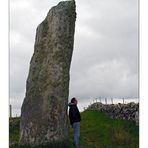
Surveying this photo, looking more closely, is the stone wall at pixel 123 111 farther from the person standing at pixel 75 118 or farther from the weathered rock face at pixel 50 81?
the weathered rock face at pixel 50 81

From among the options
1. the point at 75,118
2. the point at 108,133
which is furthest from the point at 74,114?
the point at 108,133

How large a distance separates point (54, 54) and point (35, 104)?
198cm

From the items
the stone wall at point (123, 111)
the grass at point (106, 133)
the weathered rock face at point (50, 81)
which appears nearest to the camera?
the weathered rock face at point (50, 81)

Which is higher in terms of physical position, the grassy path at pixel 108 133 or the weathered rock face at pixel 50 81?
the weathered rock face at pixel 50 81

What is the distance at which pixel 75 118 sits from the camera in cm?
1919

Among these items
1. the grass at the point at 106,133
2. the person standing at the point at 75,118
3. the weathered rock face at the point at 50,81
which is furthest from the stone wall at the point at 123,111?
the weathered rock face at the point at 50,81

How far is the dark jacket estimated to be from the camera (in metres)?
19.2

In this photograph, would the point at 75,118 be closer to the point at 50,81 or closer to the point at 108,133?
the point at 50,81

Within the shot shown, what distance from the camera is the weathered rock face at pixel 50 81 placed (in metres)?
19.2

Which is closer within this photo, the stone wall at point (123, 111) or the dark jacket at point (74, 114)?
the dark jacket at point (74, 114)

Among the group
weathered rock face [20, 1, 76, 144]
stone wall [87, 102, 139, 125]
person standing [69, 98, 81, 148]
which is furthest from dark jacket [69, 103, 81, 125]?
stone wall [87, 102, 139, 125]

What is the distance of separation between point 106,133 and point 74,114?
466 cm
